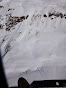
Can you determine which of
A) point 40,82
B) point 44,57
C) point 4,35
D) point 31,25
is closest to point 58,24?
point 31,25

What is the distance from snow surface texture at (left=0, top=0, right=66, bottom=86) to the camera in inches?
96.4

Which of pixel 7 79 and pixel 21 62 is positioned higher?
pixel 21 62

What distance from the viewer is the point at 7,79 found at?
94.0 inches

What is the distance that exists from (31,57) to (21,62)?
171 mm

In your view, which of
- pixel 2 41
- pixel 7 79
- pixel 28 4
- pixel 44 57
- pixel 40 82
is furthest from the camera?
pixel 28 4

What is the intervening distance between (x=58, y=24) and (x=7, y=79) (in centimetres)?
127

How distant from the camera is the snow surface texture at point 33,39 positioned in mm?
2449

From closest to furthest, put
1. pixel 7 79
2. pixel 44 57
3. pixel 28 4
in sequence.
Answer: pixel 7 79
pixel 44 57
pixel 28 4

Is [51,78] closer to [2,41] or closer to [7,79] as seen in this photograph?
[7,79]

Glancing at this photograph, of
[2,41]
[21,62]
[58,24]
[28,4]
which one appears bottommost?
[21,62]

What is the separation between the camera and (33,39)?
2758 millimetres

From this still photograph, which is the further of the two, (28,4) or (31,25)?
(28,4)

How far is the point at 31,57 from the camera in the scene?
2.57 m

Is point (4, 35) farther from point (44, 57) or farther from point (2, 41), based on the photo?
point (44, 57)
